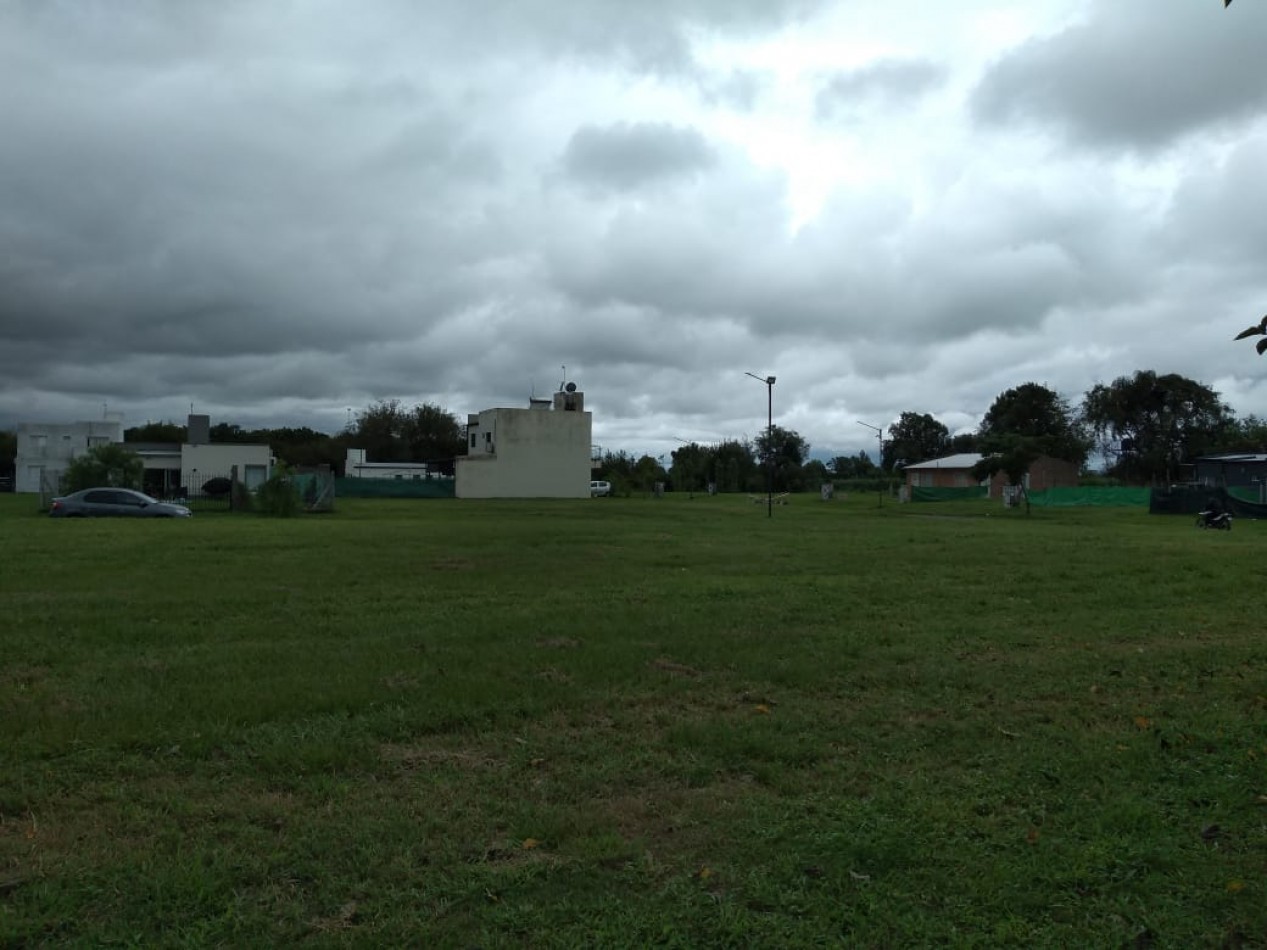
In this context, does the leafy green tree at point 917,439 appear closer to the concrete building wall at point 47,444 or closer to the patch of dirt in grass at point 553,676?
the concrete building wall at point 47,444

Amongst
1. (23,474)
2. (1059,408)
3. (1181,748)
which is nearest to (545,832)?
(1181,748)

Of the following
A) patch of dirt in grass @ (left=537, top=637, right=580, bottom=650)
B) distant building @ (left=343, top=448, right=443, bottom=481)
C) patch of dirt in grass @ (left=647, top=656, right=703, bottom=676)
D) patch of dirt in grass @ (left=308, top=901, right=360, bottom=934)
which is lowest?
patch of dirt in grass @ (left=308, top=901, right=360, bottom=934)

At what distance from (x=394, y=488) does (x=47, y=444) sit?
111 feet

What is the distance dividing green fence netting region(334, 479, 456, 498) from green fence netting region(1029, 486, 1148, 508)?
3614cm

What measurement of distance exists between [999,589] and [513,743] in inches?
367

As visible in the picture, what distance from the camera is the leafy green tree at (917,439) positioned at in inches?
4811

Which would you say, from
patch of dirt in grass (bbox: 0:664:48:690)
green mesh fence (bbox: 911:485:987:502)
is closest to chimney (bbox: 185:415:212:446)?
green mesh fence (bbox: 911:485:987:502)

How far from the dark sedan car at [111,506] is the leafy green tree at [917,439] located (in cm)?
10042

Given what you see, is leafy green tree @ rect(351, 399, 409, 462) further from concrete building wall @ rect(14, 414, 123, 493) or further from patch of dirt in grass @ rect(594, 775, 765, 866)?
patch of dirt in grass @ rect(594, 775, 765, 866)

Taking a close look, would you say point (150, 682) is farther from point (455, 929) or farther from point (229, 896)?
point (455, 929)

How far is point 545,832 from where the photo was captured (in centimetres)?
434

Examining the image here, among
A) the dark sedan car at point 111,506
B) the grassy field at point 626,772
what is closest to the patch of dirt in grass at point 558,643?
the grassy field at point 626,772

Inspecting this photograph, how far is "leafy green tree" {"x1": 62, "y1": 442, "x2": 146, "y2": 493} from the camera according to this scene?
3691 centimetres

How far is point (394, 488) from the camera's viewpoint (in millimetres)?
59812
